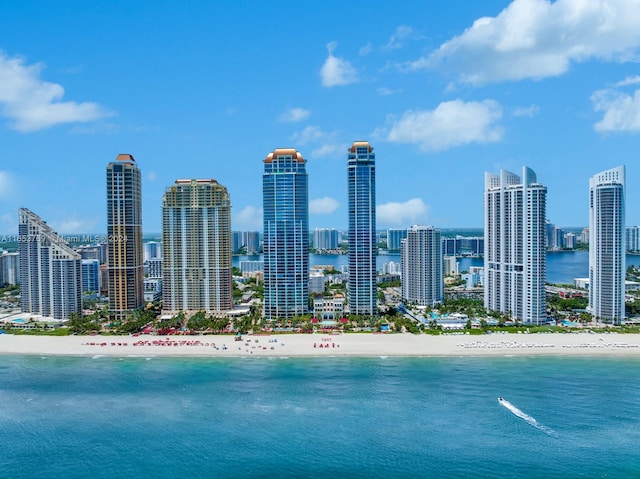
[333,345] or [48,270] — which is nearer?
[333,345]

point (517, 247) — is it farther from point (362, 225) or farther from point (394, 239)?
point (394, 239)

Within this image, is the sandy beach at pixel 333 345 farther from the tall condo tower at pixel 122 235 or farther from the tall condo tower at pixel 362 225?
the tall condo tower at pixel 122 235

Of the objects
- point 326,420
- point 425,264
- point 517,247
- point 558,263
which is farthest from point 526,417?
point 558,263

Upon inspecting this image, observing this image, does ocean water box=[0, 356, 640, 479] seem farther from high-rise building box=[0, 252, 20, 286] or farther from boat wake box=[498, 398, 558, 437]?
high-rise building box=[0, 252, 20, 286]

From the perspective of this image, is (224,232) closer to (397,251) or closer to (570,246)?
(397,251)

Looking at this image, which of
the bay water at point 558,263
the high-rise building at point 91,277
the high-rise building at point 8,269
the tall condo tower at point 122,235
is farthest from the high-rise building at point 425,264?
the high-rise building at point 8,269

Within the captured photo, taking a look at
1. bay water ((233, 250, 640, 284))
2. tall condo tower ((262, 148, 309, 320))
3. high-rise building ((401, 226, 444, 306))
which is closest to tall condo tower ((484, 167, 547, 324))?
high-rise building ((401, 226, 444, 306))

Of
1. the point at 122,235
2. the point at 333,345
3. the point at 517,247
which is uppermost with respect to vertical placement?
the point at 122,235

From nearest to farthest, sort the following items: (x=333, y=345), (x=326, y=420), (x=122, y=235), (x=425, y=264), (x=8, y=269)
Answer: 1. (x=326, y=420)
2. (x=333, y=345)
3. (x=122, y=235)
4. (x=425, y=264)
5. (x=8, y=269)
